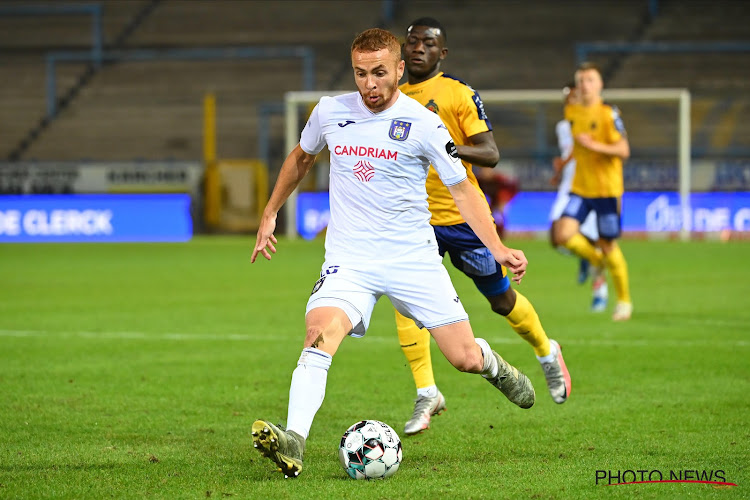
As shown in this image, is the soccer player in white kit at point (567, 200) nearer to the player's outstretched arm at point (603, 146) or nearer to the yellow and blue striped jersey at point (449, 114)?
the player's outstretched arm at point (603, 146)

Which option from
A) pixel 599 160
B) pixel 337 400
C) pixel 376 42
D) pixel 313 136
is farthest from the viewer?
pixel 599 160

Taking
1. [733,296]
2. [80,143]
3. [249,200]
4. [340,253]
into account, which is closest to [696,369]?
[340,253]

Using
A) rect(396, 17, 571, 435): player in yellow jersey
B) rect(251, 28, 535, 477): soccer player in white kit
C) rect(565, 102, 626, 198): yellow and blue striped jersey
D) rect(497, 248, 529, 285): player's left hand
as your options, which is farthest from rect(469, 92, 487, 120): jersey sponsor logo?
rect(565, 102, 626, 198): yellow and blue striped jersey

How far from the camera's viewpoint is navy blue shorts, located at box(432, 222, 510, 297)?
20.5 feet

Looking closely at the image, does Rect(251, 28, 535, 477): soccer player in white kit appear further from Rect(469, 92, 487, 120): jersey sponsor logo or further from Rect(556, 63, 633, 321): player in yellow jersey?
Rect(556, 63, 633, 321): player in yellow jersey

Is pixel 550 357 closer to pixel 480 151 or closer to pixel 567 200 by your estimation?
pixel 480 151

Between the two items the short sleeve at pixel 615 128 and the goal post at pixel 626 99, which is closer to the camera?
the short sleeve at pixel 615 128

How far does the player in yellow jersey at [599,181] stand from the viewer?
10.6 meters

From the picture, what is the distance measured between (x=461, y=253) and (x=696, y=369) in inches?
91.2

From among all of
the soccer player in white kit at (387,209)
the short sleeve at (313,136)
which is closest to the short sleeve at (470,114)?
the soccer player in white kit at (387,209)

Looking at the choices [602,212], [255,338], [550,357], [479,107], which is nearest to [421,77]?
[479,107]

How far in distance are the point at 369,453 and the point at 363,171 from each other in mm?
1200

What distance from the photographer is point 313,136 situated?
5199 millimetres

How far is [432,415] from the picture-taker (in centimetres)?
612
